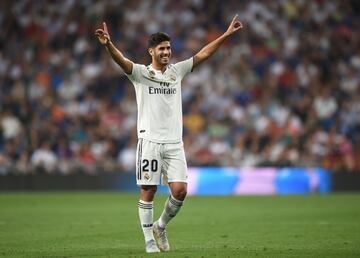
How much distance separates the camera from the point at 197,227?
44.8ft

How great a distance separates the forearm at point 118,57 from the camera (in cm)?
967

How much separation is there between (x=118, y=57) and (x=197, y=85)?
17.1 m

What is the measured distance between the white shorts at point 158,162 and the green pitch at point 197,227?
90 centimetres

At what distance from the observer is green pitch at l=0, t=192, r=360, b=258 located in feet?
32.9

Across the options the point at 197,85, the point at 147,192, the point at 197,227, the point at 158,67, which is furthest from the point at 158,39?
the point at 197,85

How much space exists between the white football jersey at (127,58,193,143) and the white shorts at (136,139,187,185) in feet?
0.28

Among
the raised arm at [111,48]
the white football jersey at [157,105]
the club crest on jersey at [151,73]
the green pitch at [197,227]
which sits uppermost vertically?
the raised arm at [111,48]

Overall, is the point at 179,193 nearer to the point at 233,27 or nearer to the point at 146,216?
the point at 146,216

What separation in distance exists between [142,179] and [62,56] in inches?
717

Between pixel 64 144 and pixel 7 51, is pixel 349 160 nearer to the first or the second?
pixel 64 144

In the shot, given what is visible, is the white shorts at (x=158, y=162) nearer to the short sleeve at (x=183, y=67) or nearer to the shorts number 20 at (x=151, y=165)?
the shorts number 20 at (x=151, y=165)

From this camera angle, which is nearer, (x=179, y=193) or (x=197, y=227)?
(x=179, y=193)

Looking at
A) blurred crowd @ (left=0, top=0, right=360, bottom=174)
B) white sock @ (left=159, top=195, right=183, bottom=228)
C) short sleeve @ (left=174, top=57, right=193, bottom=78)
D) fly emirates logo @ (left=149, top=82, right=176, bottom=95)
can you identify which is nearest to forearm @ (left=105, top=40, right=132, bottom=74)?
fly emirates logo @ (left=149, top=82, right=176, bottom=95)

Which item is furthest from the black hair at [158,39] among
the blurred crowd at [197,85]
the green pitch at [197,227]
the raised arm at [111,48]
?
the blurred crowd at [197,85]
